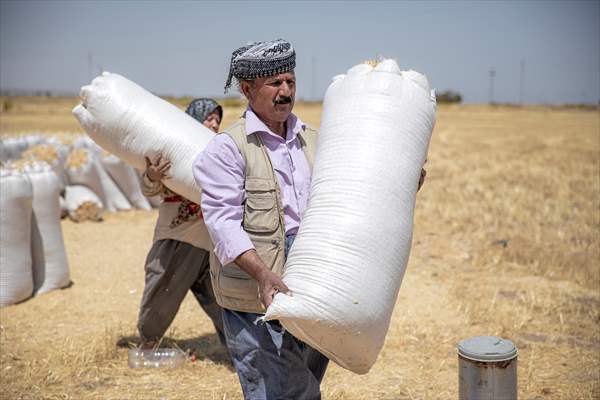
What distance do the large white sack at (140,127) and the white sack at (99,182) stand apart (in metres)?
5.25

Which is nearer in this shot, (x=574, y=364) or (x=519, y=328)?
(x=574, y=364)

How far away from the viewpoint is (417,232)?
26.8ft

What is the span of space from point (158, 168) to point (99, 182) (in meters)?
5.91

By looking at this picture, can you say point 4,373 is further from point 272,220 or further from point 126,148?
point 272,220

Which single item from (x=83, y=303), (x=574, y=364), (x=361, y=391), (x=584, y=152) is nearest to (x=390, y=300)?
(x=361, y=391)

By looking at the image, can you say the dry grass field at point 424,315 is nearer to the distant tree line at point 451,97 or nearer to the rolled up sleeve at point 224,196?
the rolled up sleeve at point 224,196

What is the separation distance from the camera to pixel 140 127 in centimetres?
377

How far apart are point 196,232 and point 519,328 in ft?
7.85

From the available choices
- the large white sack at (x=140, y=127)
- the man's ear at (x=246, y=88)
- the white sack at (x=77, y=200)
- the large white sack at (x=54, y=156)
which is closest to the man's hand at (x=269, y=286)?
the man's ear at (x=246, y=88)

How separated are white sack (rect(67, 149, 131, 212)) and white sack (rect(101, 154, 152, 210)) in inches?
2.5

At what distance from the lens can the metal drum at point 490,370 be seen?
263 cm

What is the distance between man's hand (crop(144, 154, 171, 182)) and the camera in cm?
372

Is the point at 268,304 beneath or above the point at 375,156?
beneath

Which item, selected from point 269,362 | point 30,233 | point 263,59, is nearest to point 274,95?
point 263,59
